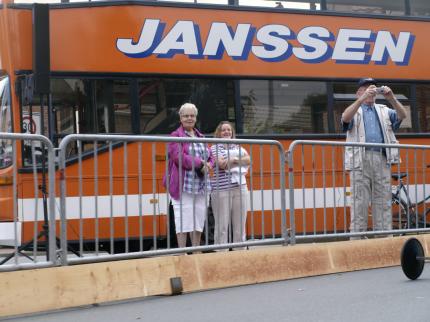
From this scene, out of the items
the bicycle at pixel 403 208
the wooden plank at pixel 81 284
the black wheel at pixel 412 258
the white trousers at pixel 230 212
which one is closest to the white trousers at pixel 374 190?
the bicycle at pixel 403 208

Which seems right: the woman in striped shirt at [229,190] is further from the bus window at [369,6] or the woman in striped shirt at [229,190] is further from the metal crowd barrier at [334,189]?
the bus window at [369,6]

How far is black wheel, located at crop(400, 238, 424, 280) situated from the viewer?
7.33 m

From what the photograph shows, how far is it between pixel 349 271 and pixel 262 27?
13.9ft

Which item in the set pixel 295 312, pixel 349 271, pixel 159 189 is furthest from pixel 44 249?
pixel 349 271

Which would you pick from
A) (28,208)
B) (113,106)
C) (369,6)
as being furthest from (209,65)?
(28,208)

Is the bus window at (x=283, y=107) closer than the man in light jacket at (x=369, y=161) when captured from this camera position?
No

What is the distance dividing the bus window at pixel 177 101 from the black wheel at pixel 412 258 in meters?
4.41

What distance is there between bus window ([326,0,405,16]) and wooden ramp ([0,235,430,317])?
4125 millimetres

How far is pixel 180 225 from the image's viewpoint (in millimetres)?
7828

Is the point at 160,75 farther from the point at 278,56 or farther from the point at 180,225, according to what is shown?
the point at 180,225

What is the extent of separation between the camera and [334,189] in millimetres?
9227

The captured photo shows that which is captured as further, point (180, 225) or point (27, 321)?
point (180, 225)

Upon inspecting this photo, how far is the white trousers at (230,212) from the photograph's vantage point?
8.19 m

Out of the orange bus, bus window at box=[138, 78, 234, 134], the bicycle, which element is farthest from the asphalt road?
the orange bus
